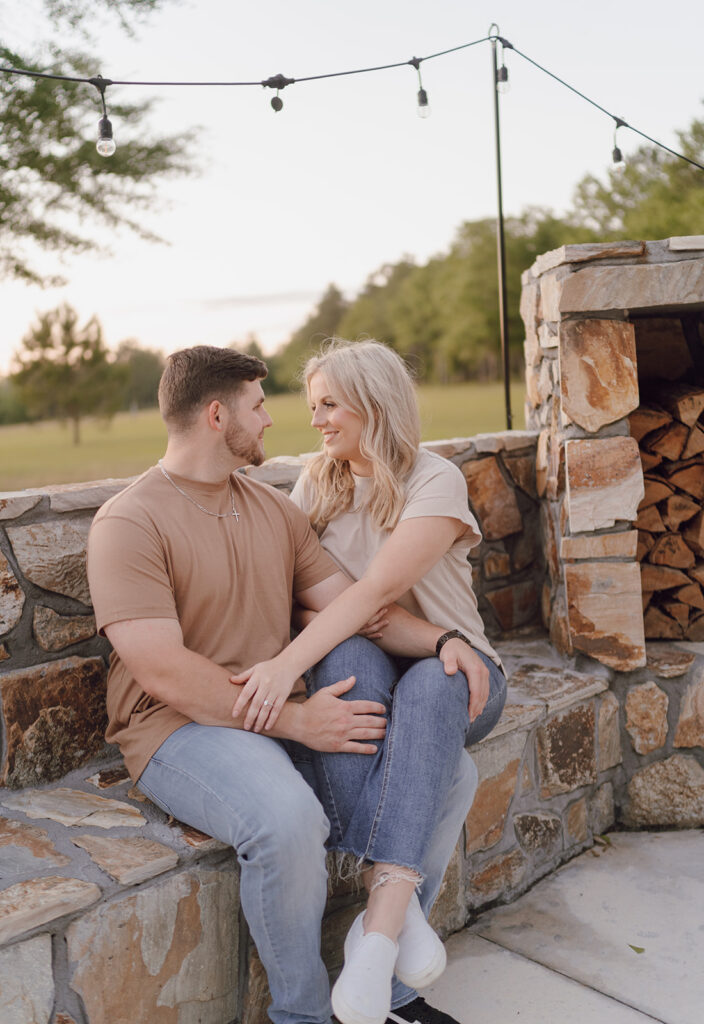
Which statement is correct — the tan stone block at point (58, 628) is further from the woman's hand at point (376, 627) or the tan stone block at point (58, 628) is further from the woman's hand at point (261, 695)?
the woman's hand at point (376, 627)

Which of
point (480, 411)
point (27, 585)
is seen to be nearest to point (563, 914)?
point (27, 585)

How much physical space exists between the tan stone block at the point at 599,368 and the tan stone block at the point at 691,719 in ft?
3.05

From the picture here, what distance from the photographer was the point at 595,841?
109 inches

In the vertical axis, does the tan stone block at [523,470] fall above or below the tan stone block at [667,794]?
above

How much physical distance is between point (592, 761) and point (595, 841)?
26cm

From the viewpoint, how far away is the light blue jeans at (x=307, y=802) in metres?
1.60

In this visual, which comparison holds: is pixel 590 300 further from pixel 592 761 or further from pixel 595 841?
pixel 595 841

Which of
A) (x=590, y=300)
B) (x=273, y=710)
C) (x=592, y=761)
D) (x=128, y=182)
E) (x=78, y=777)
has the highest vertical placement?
(x=128, y=182)

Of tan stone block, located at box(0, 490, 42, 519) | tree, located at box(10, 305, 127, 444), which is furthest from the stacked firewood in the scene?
tree, located at box(10, 305, 127, 444)

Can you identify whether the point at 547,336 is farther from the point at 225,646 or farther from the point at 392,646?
the point at 225,646

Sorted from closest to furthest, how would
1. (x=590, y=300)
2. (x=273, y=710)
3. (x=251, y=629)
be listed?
(x=273, y=710), (x=251, y=629), (x=590, y=300)

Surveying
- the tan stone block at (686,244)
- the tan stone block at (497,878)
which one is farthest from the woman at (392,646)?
the tan stone block at (686,244)

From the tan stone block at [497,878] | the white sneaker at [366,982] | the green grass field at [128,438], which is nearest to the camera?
the white sneaker at [366,982]

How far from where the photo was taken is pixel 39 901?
1511 millimetres
